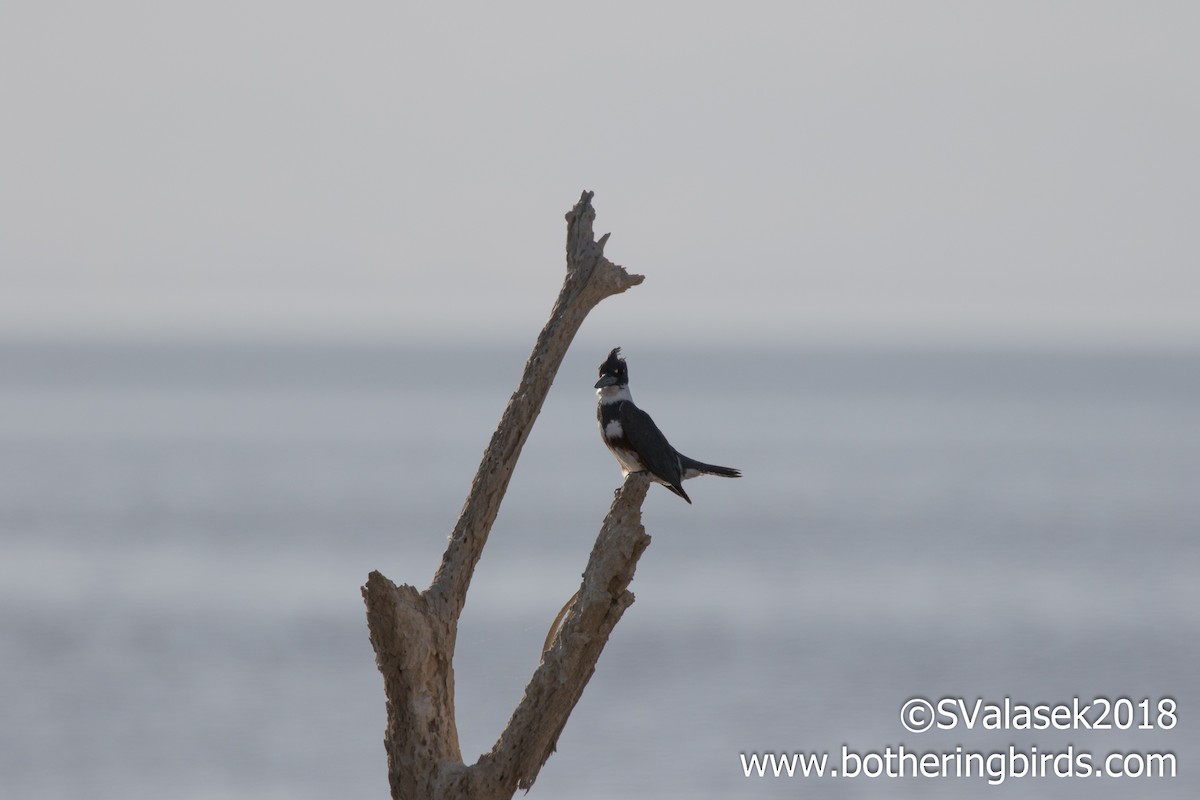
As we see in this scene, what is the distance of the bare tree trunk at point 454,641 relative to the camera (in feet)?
26.7

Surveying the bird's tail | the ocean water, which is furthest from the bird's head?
the ocean water

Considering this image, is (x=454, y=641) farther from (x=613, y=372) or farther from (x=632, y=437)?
(x=613, y=372)

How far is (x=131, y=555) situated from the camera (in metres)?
49.7

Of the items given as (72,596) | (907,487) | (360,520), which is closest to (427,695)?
(72,596)

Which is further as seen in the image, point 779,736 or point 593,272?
point 779,736

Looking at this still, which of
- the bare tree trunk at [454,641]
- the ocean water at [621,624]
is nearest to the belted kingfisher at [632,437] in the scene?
the bare tree trunk at [454,641]

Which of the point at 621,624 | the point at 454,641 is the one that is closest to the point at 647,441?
the point at 454,641

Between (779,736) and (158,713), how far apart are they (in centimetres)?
1112

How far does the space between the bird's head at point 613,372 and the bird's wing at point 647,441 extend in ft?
1.19

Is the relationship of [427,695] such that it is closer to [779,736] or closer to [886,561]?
[779,736]

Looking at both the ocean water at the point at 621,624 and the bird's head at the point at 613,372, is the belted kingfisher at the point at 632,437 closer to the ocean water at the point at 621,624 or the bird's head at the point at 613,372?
the bird's head at the point at 613,372

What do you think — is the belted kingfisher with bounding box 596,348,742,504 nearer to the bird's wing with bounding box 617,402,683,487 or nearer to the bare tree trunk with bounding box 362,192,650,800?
the bird's wing with bounding box 617,402,683,487

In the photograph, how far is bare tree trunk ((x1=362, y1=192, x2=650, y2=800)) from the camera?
321 inches

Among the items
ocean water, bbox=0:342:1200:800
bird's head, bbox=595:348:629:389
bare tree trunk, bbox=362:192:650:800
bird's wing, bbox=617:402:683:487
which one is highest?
ocean water, bbox=0:342:1200:800
